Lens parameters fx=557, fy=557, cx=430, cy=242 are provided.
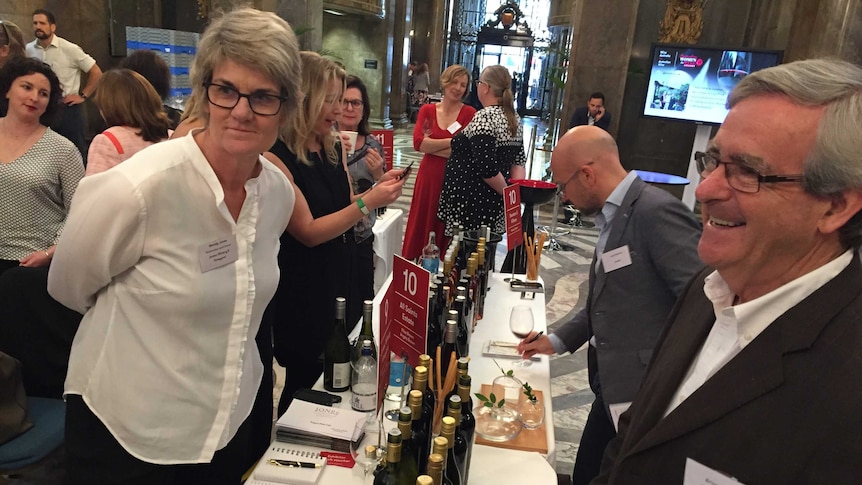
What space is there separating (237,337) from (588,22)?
7.22m

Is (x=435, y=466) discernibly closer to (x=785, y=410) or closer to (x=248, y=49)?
(x=785, y=410)

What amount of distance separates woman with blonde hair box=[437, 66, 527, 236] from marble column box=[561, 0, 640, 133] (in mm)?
3899

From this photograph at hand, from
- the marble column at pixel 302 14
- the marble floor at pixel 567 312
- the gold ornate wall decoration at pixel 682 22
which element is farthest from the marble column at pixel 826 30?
the marble column at pixel 302 14

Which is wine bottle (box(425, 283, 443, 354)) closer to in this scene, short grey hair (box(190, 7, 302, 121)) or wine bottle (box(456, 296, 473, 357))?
wine bottle (box(456, 296, 473, 357))

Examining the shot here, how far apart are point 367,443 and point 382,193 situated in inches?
37.0

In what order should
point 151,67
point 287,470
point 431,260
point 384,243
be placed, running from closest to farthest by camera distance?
point 287,470 < point 431,260 < point 151,67 < point 384,243

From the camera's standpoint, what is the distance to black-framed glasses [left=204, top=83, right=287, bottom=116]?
4.16 feet

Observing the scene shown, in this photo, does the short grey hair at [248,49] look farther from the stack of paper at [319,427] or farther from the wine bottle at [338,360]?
the stack of paper at [319,427]

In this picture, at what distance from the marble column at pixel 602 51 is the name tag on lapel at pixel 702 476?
23.4 feet

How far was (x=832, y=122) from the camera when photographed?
2.88ft

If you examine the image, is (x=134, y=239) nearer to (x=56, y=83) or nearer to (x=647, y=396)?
(x=647, y=396)

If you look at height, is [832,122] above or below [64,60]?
above

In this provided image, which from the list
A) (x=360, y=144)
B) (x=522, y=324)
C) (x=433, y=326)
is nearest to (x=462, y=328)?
(x=433, y=326)

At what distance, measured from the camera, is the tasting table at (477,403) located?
1.40 meters
